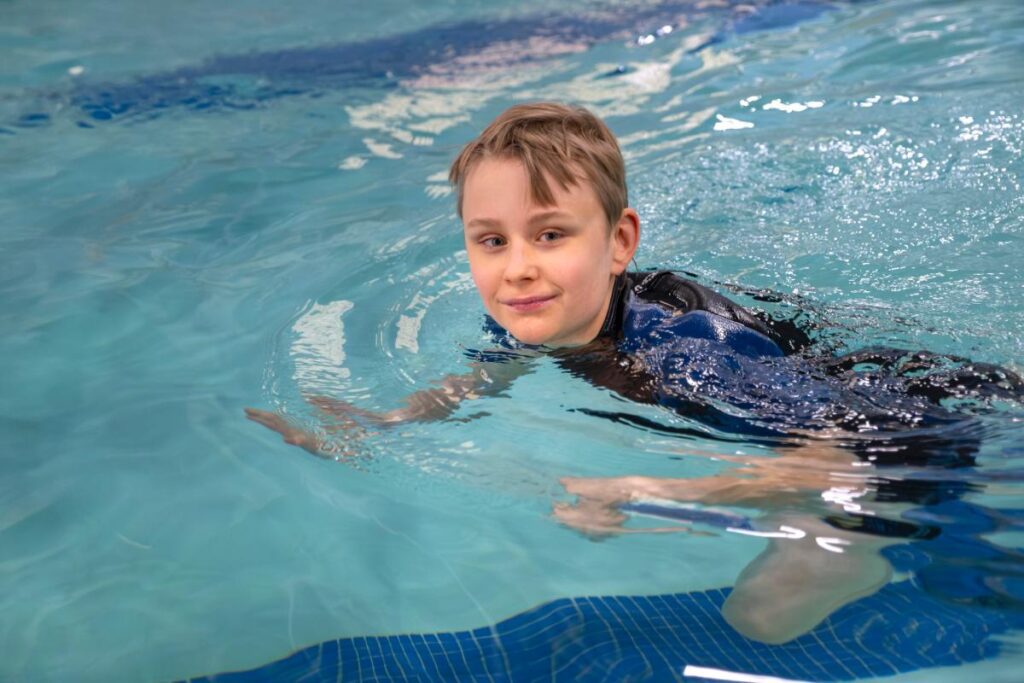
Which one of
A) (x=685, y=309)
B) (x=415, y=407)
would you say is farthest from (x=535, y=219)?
(x=415, y=407)

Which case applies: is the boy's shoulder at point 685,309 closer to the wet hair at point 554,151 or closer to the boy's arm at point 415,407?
the wet hair at point 554,151

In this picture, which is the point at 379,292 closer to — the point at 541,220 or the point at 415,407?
the point at 415,407

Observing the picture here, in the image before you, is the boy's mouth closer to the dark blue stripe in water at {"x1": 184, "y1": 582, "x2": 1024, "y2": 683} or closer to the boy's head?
the boy's head

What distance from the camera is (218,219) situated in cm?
460

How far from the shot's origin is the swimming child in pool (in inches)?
97.7

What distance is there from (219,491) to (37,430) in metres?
0.70

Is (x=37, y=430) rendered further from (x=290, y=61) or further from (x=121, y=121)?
(x=290, y=61)

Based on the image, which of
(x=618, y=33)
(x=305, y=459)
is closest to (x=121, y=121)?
(x=618, y=33)

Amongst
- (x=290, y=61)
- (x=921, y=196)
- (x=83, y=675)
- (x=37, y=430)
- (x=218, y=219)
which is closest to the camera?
(x=83, y=675)

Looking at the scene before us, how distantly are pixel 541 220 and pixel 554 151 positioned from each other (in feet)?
0.60

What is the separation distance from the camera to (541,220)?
2.63 m

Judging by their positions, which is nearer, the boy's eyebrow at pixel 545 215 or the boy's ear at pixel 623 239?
the boy's eyebrow at pixel 545 215

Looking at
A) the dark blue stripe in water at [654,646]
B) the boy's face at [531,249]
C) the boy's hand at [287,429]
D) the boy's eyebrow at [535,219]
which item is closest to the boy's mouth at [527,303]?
the boy's face at [531,249]

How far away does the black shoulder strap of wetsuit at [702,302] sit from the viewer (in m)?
2.86
